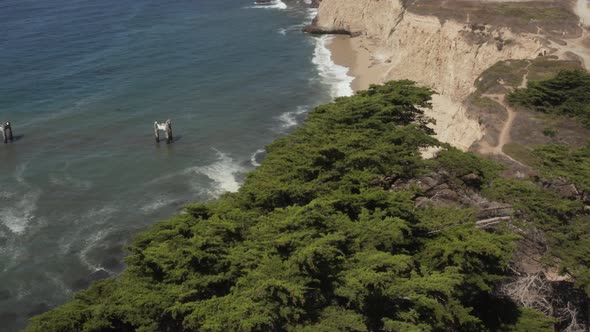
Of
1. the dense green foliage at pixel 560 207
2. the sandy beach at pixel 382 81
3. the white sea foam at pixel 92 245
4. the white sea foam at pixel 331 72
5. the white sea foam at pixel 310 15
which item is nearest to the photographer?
the dense green foliage at pixel 560 207

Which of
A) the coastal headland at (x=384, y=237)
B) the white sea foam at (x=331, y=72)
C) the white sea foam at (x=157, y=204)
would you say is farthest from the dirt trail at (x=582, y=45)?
the white sea foam at (x=157, y=204)

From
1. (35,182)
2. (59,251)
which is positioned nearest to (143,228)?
(59,251)

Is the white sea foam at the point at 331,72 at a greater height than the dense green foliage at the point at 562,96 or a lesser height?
lesser

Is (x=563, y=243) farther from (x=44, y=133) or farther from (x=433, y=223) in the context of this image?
(x=44, y=133)

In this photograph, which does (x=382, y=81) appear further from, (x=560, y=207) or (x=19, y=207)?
(x=19, y=207)

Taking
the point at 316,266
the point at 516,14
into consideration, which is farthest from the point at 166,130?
the point at 516,14

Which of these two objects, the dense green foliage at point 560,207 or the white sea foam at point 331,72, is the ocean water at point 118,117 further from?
the dense green foliage at point 560,207

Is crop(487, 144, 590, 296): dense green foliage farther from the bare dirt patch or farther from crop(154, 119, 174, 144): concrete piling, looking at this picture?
crop(154, 119, 174, 144): concrete piling
